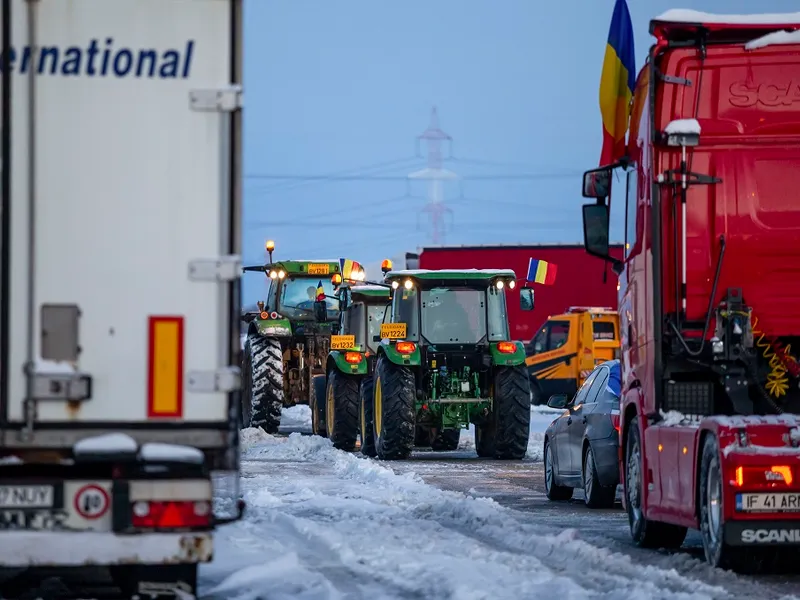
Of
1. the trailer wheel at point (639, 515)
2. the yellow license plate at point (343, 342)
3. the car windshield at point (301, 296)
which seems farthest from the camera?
the car windshield at point (301, 296)

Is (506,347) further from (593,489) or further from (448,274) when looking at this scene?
(593,489)

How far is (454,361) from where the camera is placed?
24.6 meters

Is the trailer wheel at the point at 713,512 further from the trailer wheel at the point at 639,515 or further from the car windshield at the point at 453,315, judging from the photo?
the car windshield at the point at 453,315

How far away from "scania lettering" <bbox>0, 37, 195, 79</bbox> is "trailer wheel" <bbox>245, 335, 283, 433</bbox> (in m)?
19.7

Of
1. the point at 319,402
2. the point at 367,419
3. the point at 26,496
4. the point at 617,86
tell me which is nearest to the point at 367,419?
the point at 367,419

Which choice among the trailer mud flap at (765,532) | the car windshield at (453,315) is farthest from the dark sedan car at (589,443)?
the car windshield at (453,315)

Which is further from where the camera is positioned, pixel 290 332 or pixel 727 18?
pixel 290 332

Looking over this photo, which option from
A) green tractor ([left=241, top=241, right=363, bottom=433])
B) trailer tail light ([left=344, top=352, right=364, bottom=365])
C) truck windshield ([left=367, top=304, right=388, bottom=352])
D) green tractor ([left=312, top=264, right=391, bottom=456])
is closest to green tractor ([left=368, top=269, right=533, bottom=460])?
green tractor ([left=312, top=264, right=391, bottom=456])

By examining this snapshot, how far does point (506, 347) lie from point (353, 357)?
102 inches

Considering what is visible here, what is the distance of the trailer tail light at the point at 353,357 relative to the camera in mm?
25828

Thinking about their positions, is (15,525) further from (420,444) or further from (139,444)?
(420,444)

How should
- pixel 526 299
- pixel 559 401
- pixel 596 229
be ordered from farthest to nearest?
pixel 526 299
pixel 559 401
pixel 596 229

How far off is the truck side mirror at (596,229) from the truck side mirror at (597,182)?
4.0 inches

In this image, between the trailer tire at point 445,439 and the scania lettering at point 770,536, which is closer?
the scania lettering at point 770,536
